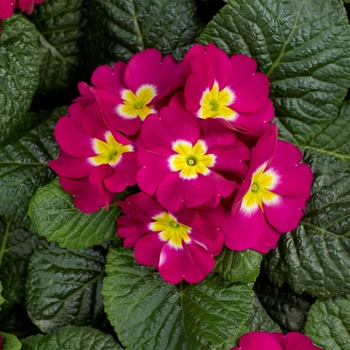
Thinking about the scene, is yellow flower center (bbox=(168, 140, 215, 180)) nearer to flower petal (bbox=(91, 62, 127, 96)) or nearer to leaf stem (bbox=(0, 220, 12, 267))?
flower petal (bbox=(91, 62, 127, 96))

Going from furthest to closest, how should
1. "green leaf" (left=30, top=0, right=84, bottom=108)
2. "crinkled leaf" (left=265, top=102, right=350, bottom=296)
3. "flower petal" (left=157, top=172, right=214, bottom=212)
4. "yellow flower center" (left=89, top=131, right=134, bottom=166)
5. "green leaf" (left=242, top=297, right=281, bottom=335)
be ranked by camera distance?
"green leaf" (left=30, top=0, right=84, bottom=108) → "green leaf" (left=242, top=297, right=281, bottom=335) → "crinkled leaf" (left=265, top=102, right=350, bottom=296) → "yellow flower center" (left=89, top=131, right=134, bottom=166) → "flower petal" (left=157, top=172, right=214, bottom=212)

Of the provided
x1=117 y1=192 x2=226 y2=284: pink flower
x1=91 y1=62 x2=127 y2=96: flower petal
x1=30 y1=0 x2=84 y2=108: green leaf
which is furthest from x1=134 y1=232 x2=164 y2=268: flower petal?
x1=30 y1=0 x2=84 y2=108: green leaf

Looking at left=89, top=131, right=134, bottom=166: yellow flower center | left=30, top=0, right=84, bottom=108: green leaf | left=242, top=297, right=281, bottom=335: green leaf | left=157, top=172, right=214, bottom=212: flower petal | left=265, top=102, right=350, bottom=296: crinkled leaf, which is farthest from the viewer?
left=30, top=0, right=84, bottom=108: green leaf

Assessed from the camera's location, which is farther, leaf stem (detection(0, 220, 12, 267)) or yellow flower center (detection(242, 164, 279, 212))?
leaf stem (detection(0, 220, 12, 267))

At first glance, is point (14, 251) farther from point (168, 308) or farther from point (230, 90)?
point (230, 90)

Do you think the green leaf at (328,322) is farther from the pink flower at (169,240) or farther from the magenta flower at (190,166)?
the magenta flower at (190,166)

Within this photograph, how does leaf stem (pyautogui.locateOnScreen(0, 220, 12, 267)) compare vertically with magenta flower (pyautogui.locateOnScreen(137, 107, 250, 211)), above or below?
below
